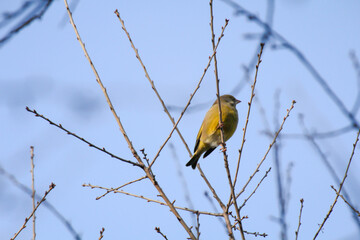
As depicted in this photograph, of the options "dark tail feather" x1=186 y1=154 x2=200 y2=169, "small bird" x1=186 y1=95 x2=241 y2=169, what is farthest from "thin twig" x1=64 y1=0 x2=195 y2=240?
"dark tail feather" x1=186 y1=154 x2=200 y2=169

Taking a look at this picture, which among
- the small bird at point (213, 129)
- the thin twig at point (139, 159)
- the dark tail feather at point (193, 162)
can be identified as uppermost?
the small bird at point (213, 129)

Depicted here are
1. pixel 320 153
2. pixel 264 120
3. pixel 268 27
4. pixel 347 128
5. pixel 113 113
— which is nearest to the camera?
pixel 347 128

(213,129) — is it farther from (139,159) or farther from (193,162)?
(139,159)

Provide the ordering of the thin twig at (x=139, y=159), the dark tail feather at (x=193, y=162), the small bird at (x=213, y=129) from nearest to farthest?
the thin twig at (x=139, y=159) < the small bird at (x=213, y=129) < the dark tail feather at (x=193, y=162)

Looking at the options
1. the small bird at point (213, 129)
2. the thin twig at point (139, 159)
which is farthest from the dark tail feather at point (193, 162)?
the thin twig at point (139, 159)

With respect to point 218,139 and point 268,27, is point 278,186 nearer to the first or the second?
point 268,27

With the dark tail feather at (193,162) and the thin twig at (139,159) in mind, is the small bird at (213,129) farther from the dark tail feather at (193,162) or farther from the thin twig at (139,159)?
the thin twig at (139,159)

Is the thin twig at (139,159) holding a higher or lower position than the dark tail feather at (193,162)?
lower

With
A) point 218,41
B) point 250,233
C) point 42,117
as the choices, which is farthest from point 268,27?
point 250,233

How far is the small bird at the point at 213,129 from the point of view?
268 inches

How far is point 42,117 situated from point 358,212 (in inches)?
99.4

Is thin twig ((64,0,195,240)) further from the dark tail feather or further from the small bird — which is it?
the dark tail feather

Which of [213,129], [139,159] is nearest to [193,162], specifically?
[213,129]

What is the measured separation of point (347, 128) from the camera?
2527 millimetres
